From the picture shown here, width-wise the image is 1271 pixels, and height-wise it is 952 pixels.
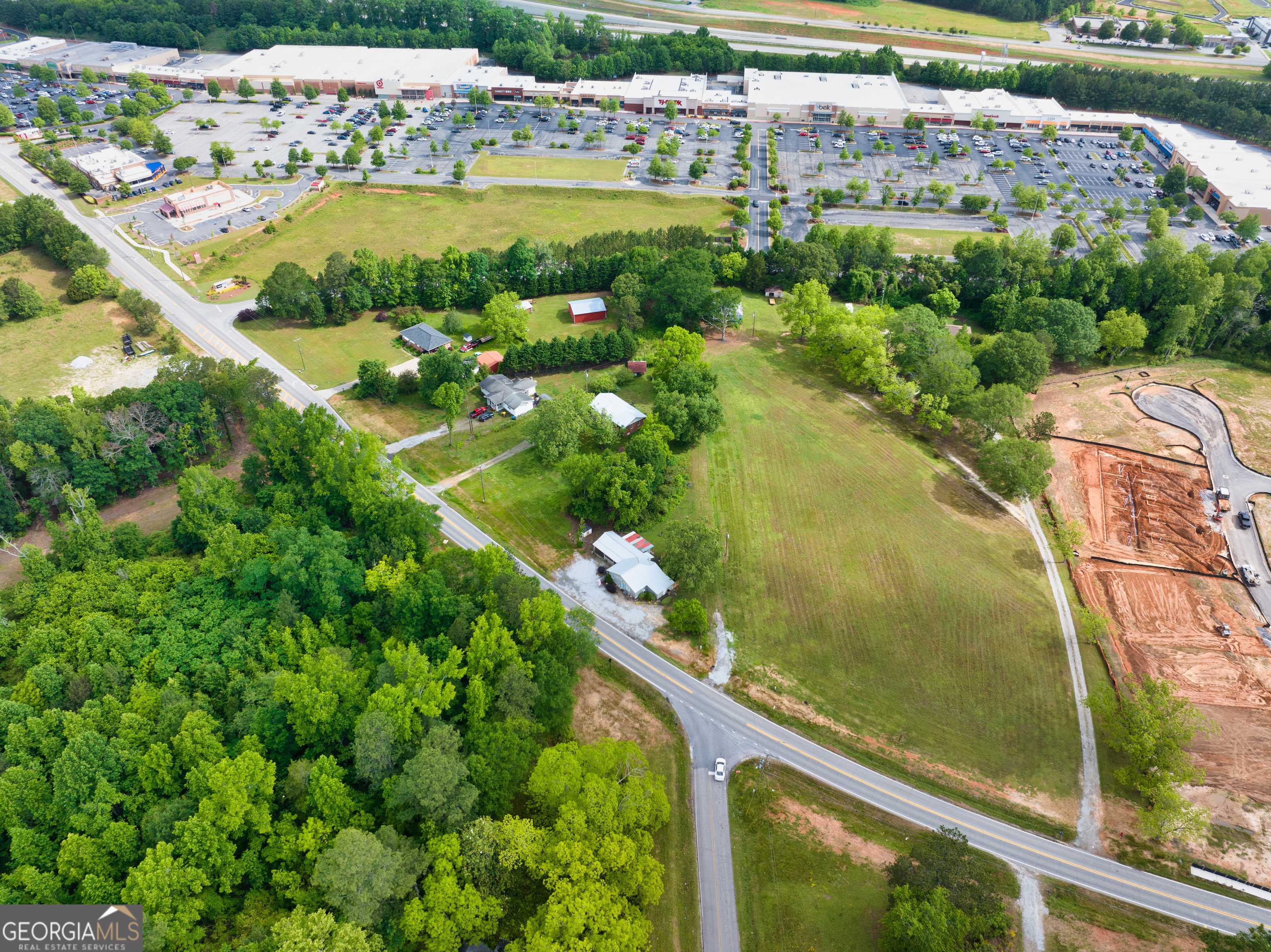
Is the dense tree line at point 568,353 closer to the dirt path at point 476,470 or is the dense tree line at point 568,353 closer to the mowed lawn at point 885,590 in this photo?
the dirt path at point 476,470

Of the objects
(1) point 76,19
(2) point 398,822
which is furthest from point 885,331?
(1) point 76,19

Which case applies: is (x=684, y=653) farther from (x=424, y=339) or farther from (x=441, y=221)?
(x=441, y=221)

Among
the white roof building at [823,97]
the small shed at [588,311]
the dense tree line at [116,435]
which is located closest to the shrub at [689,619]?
the dense tree line at [116,435]

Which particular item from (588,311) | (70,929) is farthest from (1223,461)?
(70,929)

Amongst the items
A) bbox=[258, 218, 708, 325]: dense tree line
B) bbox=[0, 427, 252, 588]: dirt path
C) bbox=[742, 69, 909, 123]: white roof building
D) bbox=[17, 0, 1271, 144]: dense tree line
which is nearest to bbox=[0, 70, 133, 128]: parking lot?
bbox=[17, 0, 1271, 144]: dense tree line

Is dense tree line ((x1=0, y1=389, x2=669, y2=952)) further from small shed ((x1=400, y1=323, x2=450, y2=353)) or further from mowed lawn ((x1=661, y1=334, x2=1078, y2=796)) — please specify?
small shed ((x1=400, y1=323, x2=450, y2=353))

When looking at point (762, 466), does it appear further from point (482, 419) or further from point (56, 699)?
point (56, 699)
